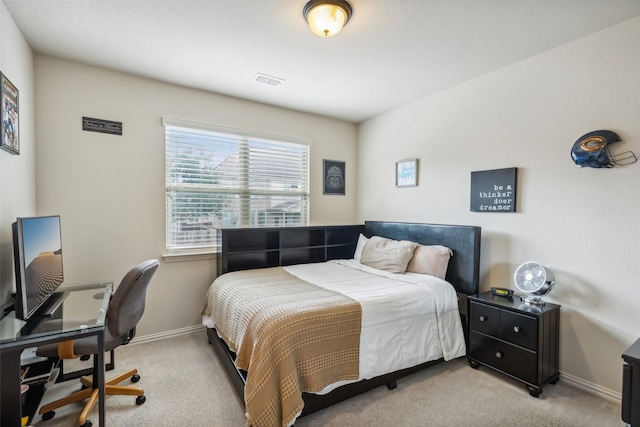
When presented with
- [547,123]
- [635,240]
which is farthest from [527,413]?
[547,123]

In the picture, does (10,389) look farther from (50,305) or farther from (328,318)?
(328,318)

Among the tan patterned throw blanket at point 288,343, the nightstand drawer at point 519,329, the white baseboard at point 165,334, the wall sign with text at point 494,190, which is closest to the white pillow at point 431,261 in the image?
the wall sign with text at point 494,190

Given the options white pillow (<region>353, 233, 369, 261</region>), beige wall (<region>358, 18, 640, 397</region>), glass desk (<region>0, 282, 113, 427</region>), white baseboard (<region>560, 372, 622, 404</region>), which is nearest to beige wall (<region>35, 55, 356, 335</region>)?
glass desk (<region>0, 282, 113, 427</region>)

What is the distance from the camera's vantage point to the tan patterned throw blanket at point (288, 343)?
5.50ft

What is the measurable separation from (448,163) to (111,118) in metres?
3.48

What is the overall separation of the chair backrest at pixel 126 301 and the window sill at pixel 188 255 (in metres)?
1.17

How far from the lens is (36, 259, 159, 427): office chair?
5.95 ft

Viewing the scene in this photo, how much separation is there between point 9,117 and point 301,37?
209 centimetres

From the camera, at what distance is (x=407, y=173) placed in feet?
12.1

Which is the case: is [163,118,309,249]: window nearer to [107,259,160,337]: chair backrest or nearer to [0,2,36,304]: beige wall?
[0,2,36,304]: beige wall

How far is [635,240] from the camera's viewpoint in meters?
2.06

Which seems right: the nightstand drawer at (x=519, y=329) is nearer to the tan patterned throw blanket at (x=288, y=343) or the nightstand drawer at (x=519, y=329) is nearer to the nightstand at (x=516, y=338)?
the nightstand at (x=516, y=338)

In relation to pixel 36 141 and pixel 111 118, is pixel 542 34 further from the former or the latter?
pixel 36 141

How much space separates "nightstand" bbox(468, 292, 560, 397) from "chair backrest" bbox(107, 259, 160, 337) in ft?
8.57
